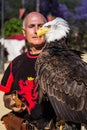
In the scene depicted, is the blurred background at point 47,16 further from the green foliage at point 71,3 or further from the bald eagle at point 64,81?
the bald eagle at point 64,81

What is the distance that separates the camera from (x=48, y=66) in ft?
15.9

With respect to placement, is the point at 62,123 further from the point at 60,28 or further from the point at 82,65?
the point at 60,28

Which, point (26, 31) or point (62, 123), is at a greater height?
point (26, 31)

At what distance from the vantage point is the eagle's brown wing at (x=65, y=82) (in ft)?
15.4

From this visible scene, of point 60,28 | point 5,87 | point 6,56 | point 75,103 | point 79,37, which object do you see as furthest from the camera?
point 79,37

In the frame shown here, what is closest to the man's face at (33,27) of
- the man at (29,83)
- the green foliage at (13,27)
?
the man at (29,83)

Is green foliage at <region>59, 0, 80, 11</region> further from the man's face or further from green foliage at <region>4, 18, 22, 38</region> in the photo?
the man's face

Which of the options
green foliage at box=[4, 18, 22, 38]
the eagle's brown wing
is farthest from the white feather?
green foliage at box=[4, 18, 22, 38]

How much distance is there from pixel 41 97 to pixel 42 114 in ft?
1.06

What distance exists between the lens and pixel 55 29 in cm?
508

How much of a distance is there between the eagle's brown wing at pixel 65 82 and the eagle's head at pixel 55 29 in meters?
0.27

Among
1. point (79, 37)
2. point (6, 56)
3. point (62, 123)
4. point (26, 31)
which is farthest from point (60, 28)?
point (79, 37)

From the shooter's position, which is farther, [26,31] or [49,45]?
[26,31]

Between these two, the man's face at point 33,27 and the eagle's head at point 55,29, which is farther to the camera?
the man's face at point 33,27
